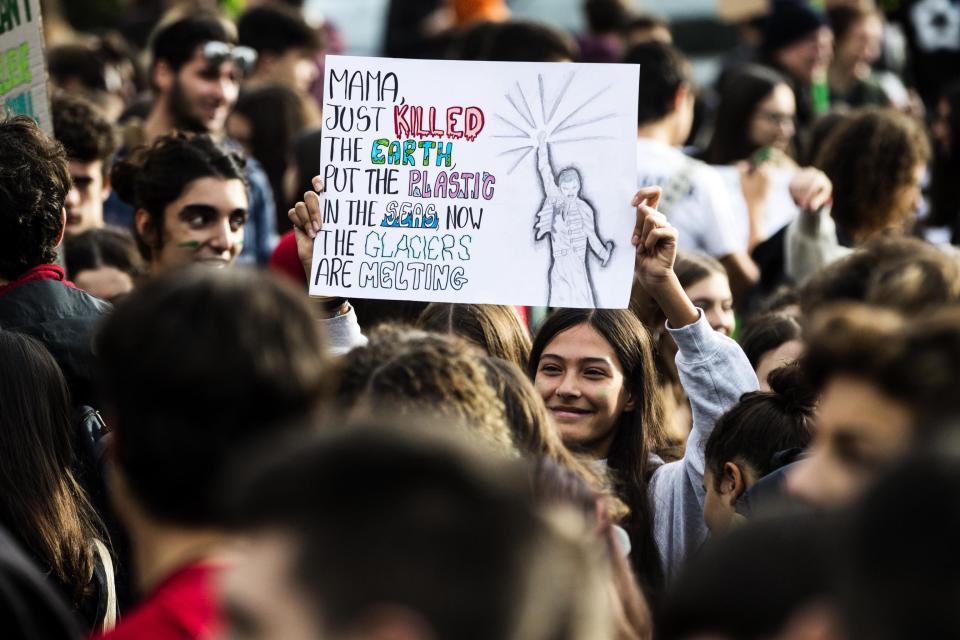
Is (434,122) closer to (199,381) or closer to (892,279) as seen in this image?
(892,279)

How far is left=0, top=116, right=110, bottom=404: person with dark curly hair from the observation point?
154 inches

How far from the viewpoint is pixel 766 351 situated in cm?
485

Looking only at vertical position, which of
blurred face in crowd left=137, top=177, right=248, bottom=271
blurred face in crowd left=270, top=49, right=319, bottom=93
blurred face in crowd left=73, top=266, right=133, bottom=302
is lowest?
blurred face in crowd left=73, top=266, right=133, bottom=302

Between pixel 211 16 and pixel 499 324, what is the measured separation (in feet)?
10.3

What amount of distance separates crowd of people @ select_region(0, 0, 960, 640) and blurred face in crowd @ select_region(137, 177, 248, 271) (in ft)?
0.04

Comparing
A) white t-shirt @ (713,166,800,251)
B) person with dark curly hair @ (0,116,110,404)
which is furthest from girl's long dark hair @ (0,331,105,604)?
white t-shirt @ (713,166,800,251)

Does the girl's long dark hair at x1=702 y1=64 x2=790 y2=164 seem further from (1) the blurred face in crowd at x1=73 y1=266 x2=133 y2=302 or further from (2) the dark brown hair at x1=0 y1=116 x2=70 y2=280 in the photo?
(2) the dark brown hair at x1=0 y1=116 x2=70 y2=280

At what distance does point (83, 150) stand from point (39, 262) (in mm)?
1913

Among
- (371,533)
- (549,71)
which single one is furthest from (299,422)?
(549,71)

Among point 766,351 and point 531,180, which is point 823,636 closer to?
point 531,180

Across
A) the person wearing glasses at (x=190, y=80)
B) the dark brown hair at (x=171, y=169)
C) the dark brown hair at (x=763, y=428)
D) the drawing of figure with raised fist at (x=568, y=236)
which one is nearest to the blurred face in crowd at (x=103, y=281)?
the dark brown hair at (x=171, y=169)

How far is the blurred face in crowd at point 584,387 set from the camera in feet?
14.5

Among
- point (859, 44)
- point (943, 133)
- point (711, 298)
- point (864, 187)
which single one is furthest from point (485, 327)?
point (859, 44)

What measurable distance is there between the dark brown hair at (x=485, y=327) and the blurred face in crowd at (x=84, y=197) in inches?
72.6
